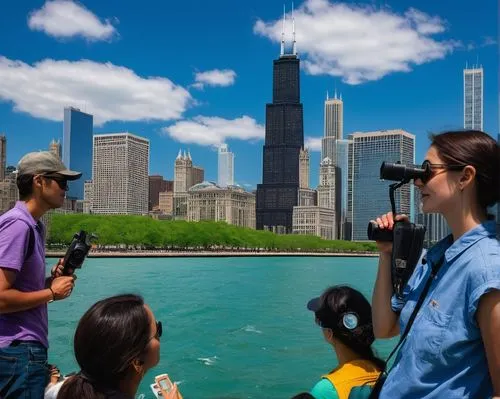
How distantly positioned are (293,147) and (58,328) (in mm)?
154449

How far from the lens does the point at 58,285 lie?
2.54 meters

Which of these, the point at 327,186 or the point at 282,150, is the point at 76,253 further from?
the point at 327,186

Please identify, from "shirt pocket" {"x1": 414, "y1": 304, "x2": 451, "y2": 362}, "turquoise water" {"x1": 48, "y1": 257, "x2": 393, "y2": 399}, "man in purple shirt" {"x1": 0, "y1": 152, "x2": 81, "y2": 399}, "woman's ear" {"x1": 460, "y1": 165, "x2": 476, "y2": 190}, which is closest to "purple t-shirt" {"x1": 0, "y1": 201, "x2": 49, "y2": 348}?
"man in purple shirt" {"x1": 0, "y1": 152, "x2": 81, "y2": 399}

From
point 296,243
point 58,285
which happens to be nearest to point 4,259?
point 58,285

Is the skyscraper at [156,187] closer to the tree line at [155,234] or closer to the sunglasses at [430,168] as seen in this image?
the tree line at [155,234]

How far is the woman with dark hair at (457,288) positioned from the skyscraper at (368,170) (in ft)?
485

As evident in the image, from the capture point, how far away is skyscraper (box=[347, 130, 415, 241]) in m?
151

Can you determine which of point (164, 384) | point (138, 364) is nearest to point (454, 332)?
point (138, 364)

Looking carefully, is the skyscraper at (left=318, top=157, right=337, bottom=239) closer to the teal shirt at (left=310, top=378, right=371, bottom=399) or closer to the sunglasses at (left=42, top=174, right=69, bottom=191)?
the sunglasses at (left=42, top=174, right=69, bottom=191)

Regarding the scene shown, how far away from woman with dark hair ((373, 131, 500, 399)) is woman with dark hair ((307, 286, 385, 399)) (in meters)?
0.36

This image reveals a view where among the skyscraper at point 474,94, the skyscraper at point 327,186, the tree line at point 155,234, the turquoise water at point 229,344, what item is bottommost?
the turquoise water at point 229,344

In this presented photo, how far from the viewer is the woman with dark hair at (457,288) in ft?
5.15

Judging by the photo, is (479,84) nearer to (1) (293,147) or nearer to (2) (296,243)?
(1) (293,147)

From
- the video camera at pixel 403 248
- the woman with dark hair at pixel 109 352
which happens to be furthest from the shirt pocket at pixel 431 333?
the woman with dark hair at pixel 109 352
